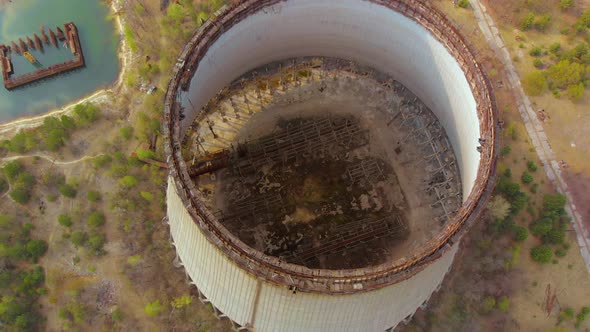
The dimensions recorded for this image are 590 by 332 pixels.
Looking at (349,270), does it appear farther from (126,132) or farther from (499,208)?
(126,132)

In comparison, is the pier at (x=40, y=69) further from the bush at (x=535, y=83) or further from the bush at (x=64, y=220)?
the bush at (x=535, y=83)

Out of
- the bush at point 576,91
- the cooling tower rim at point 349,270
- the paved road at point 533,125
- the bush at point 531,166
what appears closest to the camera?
the cooling tower rim at point 349,270

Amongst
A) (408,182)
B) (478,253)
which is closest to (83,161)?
(408,182)

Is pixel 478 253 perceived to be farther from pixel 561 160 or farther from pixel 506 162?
pixel 561 160

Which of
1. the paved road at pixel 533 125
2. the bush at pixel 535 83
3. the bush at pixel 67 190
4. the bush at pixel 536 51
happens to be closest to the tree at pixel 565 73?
the bush at pixel 535 83

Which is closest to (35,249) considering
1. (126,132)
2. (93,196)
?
(93,196)

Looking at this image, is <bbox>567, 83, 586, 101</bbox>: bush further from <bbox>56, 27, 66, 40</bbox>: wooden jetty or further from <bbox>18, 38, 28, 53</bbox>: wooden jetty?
<bbox>18, 38, 28, 53</bbox>: wooden jetty
